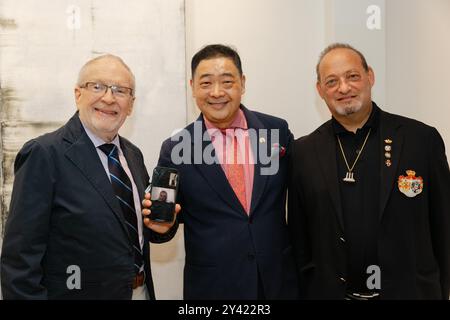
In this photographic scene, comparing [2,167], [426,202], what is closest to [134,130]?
[2,167]

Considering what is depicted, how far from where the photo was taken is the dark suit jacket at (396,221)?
1.99 m

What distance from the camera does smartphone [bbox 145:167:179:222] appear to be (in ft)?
6.25

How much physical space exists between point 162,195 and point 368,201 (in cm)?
97

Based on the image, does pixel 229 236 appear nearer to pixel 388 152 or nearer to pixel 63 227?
pixel 63 227

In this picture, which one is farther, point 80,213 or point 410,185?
point 410,185

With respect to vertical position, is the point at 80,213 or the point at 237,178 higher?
the point at 237,178

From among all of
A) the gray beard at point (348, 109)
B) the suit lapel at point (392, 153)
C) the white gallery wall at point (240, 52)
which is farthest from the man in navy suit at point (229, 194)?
the white gallery wall at point (240, 52)

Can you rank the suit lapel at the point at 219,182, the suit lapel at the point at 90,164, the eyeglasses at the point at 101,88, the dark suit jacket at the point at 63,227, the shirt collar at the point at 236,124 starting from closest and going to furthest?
1. the dark suit jacket at the point at 63,227
2. the suit lapel at the point at 90,164
3. the eyeglasses at the point at 101,88
4. the suit lapel at the point at 219,182
5. the shirt collar at the point at 236,124

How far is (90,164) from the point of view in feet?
6.13

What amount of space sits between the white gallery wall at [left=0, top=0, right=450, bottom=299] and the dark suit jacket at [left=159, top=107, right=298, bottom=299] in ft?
2.97

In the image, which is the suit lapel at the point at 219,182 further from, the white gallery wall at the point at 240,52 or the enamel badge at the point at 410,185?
the white gallery wall at the point at 240,52

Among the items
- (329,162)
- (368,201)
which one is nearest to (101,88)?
(329,162)
